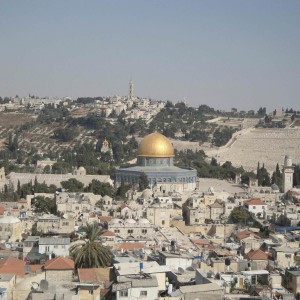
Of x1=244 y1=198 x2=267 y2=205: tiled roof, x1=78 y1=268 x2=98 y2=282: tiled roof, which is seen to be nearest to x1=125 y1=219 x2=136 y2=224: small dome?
x1=244 y1=198 x2=267 y2=205: tiled roof

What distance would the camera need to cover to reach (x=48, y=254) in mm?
20625

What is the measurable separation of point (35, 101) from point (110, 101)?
43.1ft

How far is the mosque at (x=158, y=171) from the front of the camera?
41.1 m

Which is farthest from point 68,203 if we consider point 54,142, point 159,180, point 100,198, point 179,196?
point 54,142

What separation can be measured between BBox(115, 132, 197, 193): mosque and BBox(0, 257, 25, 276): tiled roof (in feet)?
70.1

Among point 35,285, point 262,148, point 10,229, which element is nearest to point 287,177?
point 10,229

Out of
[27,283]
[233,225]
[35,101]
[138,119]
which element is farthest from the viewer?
[35,101]

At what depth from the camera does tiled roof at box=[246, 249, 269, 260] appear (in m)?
20.5

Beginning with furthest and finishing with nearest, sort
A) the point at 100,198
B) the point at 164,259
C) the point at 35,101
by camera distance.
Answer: the point at 35,101 → the point at 100,198 → the point at 164,259

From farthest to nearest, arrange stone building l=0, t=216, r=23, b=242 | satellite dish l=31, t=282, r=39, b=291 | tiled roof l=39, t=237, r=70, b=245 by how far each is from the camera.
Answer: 1. stone building l=0, t=216, r=23, b=242
2. tiled roof l=39, t=237, r=70, b=245
3. satellite dish l=31, t=282, r=39, b=291

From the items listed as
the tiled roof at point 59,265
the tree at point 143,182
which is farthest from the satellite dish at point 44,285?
the tree at point 143,182

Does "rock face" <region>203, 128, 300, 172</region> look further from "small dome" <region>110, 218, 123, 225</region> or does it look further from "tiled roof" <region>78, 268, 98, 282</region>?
"tiled roof" <region>78, 268, 98, 282</region>

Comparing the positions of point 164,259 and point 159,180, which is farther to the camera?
point 159,180

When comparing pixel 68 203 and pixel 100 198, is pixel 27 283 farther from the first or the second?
pixel 100 198
